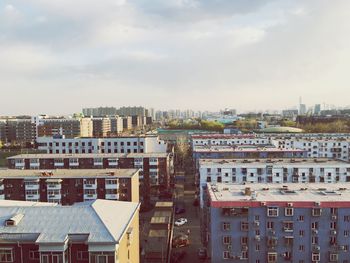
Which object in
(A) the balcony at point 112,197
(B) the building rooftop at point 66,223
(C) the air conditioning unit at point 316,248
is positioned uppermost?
(B) the building rooftop at point 66,223

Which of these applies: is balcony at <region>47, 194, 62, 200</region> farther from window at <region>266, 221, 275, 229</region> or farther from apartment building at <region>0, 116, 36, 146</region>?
apartment building at <region>0, 116, 36, 146</region>

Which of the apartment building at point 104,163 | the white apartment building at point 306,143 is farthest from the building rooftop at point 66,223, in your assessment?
the white apartment building at point 306,143

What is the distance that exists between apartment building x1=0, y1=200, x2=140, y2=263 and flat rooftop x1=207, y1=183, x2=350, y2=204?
5.61 metres

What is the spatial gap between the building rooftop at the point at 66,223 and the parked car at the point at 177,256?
22.6 ft

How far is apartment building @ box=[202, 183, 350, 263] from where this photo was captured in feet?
54.3

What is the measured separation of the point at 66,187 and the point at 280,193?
42.0 ft

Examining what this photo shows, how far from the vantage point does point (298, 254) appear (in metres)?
16.7

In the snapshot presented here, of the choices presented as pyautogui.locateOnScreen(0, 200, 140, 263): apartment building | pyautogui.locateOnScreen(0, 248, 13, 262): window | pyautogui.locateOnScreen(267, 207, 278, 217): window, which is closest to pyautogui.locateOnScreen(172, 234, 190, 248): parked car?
pyautogui.locateOnScreen(267, 207, 278, 217): window

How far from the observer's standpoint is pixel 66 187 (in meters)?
24.5

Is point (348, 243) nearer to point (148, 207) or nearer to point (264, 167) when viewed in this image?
point (264, 167)

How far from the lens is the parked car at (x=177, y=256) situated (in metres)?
20.0

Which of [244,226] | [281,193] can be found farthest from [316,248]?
[244,226]

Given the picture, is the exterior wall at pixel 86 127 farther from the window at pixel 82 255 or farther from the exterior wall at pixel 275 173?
the window at pixel 82 255

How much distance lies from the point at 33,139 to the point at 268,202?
206 feet
